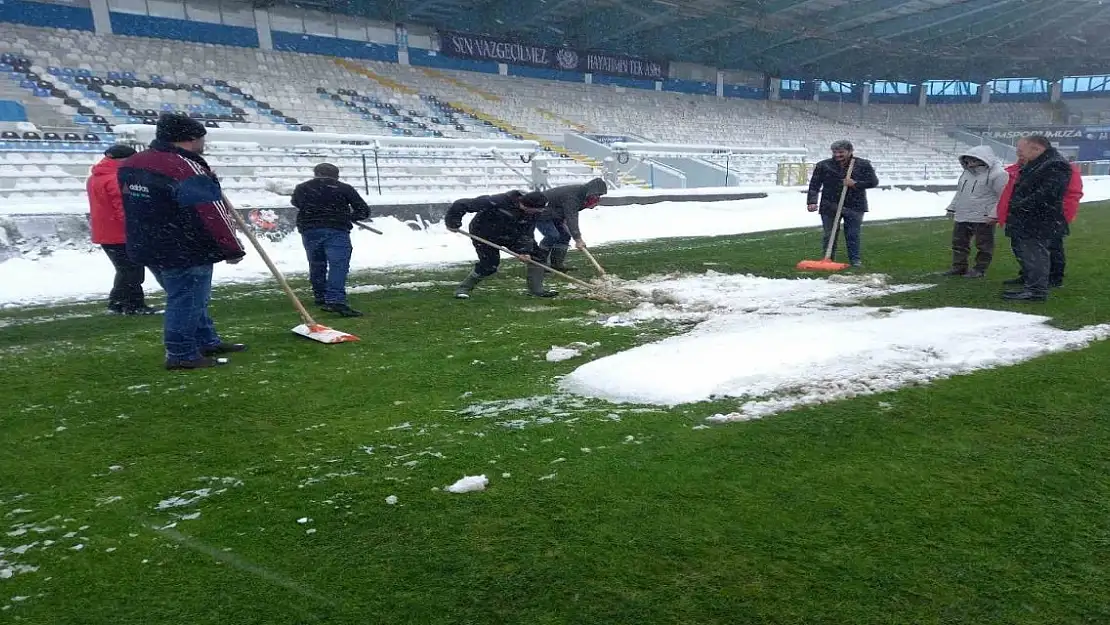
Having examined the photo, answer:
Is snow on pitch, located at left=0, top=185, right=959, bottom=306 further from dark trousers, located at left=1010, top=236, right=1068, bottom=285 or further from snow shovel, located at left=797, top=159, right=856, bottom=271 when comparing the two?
dark trousers, located at left=1010, top=236, right=1068, bottom=285

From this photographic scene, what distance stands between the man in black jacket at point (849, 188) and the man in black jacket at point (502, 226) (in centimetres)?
346

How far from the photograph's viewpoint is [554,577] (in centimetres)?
202

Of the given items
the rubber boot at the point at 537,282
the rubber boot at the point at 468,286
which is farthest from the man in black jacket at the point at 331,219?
the rubber boot at the point at 537,282

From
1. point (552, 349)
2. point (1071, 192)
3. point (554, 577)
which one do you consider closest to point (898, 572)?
point (554, 577)

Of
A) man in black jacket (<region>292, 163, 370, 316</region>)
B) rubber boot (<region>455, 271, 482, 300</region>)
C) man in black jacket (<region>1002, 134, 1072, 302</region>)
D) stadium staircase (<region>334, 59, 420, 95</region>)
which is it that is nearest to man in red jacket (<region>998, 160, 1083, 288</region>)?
man in black jacket (<region>1002, 134, 1072, 302</region>)

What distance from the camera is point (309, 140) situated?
500 inches

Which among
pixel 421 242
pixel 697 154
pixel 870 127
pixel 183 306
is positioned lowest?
pixel 421 242

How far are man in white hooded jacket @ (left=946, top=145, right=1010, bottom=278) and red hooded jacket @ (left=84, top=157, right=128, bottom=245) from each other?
7.84 metres

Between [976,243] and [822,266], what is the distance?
1542 mm

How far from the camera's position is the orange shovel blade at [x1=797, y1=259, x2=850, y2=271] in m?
7.83

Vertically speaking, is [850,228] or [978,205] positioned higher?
[978,205]

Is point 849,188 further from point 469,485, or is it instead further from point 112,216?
point 112,216

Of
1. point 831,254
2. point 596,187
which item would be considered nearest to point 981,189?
point 831,254

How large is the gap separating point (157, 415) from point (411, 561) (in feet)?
6.86
